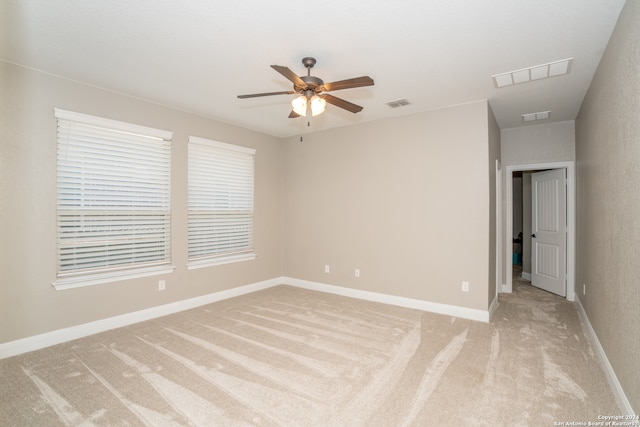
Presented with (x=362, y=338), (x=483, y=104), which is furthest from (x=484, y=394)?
(x=483, y=104)

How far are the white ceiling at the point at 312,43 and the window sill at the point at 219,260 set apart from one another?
223cm

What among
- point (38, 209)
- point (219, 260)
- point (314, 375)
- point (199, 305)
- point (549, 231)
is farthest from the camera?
point (549, 231)

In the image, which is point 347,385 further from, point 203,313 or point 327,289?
point 327,289

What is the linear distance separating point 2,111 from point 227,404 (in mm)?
3224

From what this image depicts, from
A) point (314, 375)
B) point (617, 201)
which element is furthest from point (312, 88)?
point (617, 201)

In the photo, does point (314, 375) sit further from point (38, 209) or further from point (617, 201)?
point (38, 209)

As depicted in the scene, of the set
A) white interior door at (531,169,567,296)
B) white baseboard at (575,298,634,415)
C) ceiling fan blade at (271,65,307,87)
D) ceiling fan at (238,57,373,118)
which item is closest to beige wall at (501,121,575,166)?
white interior door at (531,169,567,296)

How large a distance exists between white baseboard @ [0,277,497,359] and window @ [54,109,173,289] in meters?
0.47

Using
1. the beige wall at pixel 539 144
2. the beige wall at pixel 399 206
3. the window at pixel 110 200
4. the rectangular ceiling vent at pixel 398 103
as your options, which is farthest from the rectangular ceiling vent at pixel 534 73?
the window at pixel 110 200

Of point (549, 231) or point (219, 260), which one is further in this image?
point (549, 231)

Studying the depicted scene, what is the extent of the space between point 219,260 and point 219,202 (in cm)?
88

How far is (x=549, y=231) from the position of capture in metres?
5.12

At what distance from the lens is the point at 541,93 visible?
3.49m

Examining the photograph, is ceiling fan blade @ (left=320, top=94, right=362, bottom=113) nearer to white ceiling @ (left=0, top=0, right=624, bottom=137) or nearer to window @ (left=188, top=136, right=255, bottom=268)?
white ceiling @ (left=0, top=0, right=624, bottom=137)
